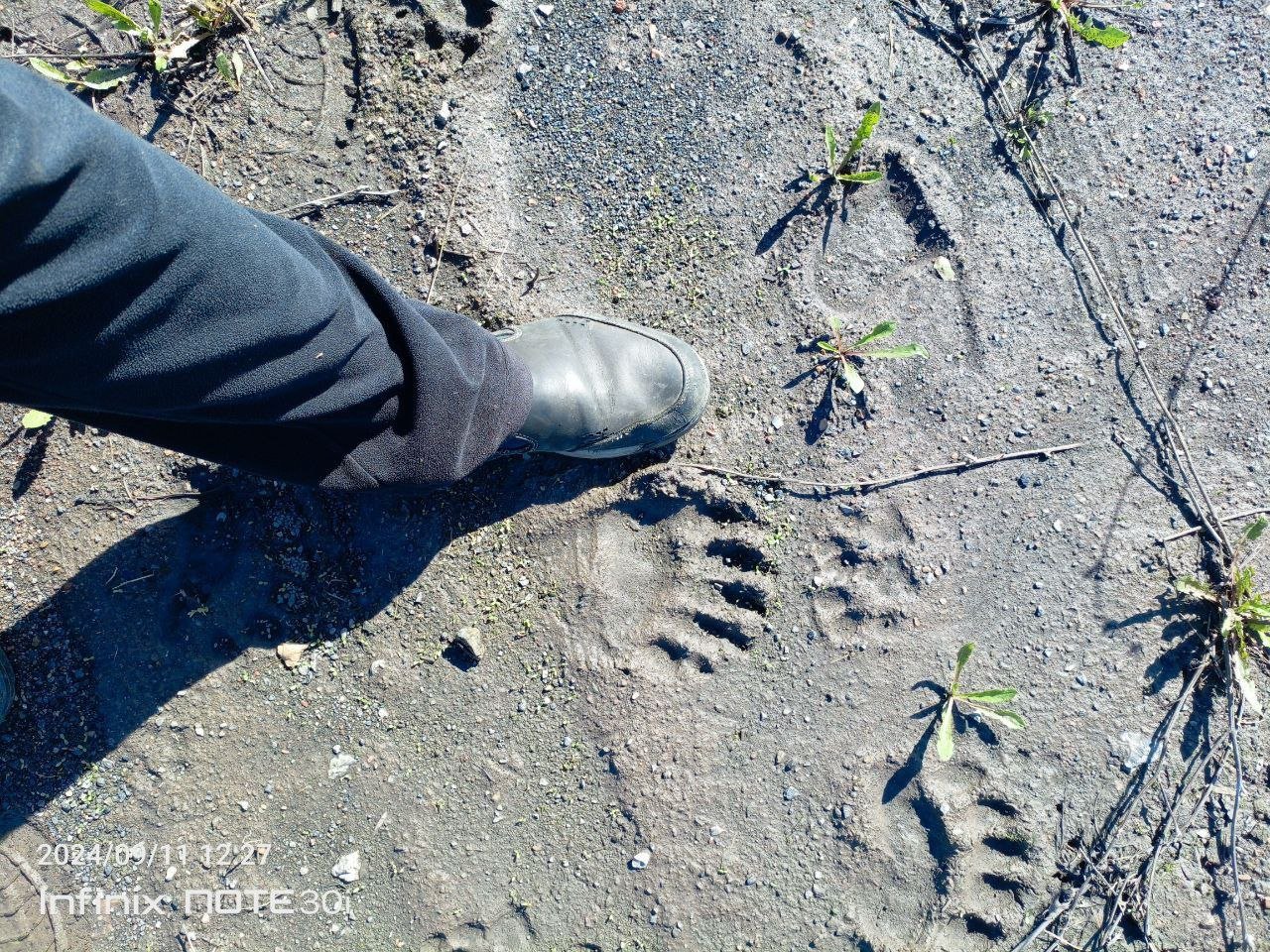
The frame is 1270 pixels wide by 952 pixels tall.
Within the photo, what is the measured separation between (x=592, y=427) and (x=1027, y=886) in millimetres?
1907

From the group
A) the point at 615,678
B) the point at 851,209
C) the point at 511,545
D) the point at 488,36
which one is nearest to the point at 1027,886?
the point at 615,678

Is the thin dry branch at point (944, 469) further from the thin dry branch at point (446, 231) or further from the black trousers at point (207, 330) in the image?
the thin dry branch at point (446, 231)

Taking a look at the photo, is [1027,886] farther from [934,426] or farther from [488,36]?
[488,36]

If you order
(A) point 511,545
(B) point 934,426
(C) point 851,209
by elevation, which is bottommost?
(A) point 511,545

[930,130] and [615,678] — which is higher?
[930,130]

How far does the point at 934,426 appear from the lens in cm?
232

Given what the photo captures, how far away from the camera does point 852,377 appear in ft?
7.52

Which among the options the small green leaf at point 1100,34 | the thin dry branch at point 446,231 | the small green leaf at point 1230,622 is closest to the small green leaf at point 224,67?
the thin dry branch at point 446,231

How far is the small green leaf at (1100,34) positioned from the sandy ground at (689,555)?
0.16 feet

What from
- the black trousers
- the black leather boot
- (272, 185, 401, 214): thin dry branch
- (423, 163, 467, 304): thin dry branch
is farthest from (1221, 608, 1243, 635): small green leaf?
(272, 185, 401, 214): thin dry branch

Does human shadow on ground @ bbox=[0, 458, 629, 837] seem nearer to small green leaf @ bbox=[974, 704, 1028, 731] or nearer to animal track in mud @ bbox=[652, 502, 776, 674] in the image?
animal track in mud @ bbox=[652, 502, 776, 674]

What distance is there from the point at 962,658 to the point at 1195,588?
0.72 m

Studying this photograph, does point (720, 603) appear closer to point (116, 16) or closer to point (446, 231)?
point (446, 231)

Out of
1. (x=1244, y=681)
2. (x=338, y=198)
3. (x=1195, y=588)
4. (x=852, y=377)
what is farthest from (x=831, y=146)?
(x=1244, y=681)
